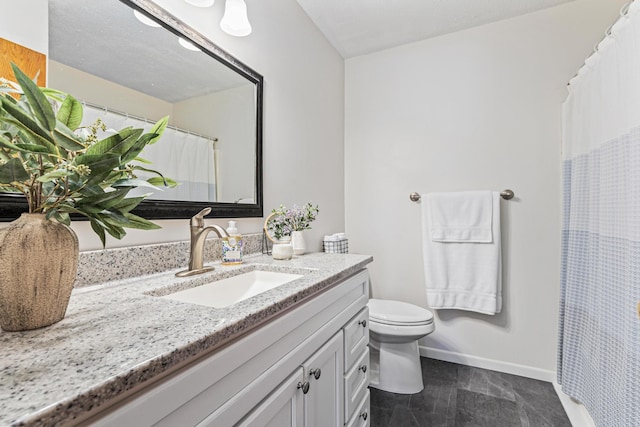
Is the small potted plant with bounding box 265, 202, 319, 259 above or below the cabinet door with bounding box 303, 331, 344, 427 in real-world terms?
above

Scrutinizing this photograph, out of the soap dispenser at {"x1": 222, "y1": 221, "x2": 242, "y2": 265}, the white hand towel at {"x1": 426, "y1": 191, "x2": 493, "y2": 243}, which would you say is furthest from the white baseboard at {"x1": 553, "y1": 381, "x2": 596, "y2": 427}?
the soap dispenser at {"x1": 222, "y1": 221, "x2": 242, "y2": 265}

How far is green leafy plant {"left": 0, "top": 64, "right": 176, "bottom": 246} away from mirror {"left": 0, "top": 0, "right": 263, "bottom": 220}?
28 centimetres

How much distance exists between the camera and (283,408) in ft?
2.49

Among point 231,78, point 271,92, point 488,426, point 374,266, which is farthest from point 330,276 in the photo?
point 374,266

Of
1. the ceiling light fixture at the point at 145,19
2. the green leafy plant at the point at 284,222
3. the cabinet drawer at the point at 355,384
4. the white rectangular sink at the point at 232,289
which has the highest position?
the ceiling light fixture at the point at 145,19

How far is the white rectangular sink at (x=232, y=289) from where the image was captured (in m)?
0.96

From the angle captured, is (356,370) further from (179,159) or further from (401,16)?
(401,16)

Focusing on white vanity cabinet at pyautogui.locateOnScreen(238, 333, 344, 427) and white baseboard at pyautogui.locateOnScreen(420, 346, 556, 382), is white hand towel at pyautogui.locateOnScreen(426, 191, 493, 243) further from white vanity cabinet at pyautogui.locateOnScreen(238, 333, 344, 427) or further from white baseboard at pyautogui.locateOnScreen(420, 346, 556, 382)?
white vanity cabinet at pyautogui.locateOnScreen(238, 333, 344, 427)

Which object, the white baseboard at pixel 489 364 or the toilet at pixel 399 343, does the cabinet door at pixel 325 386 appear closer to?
the toilet at pixel 399 343

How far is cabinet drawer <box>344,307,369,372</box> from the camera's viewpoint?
3.88ft

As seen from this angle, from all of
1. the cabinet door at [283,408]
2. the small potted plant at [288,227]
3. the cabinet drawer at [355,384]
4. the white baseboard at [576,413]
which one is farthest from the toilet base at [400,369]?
the cabinet door at [283,408]

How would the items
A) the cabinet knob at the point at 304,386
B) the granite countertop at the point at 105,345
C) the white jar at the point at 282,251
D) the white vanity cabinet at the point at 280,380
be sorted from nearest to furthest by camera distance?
the granite countertop at the point at 105,345 → the white vanity cabinet at the point at 280,380 → the cabinet knob at the point at 304,386 → the white jar at the point at 282,251

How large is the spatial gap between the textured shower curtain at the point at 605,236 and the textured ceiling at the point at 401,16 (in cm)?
73

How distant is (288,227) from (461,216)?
4.18ft
